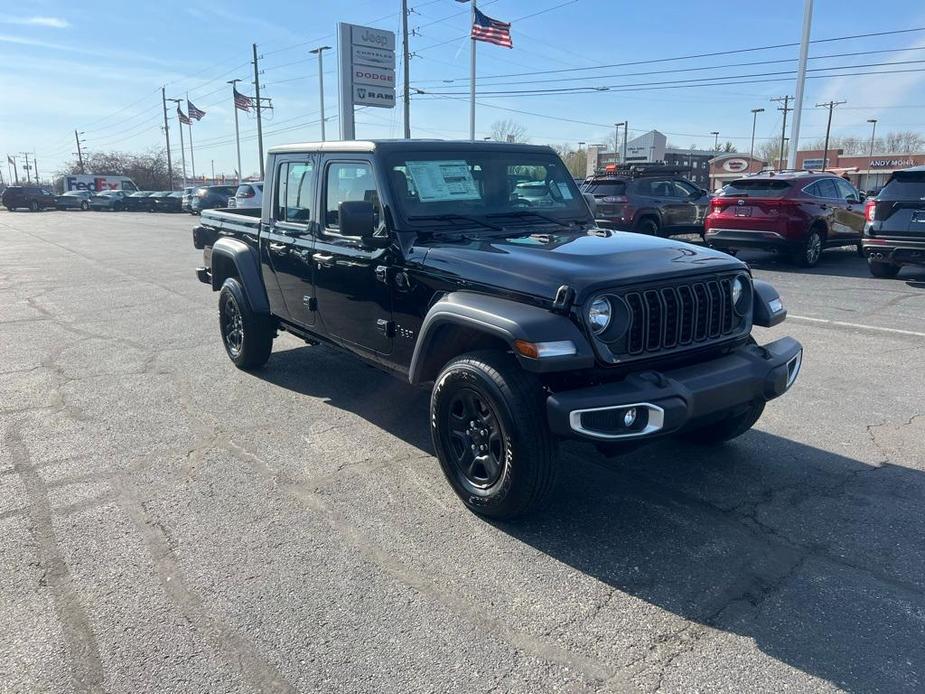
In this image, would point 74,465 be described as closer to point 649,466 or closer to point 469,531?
point 469,531

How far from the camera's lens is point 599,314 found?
3.19m

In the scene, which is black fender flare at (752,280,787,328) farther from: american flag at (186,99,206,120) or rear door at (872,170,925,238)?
american flag at (186,99,206,120)

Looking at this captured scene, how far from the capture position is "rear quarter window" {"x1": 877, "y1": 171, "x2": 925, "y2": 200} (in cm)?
1012

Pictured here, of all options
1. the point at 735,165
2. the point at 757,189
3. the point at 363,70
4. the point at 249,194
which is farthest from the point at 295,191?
the point at 735,165

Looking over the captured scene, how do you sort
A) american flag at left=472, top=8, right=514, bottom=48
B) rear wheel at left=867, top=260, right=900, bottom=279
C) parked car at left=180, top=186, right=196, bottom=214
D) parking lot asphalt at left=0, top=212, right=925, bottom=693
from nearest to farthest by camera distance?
1. parking lot asphalt at left=0, top=212, right=925, bottom=693
2. rear wheel at left=867, top=260, right=900, bottom=279
3. american flag at left=472, top=8, right=514, bottom=48
4. parked car at left=180, top=186, right=196, bottom=214

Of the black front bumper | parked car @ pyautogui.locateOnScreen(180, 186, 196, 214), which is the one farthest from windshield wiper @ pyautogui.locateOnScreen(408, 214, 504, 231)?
parked car @ pyautogui.locateOnScreen(180, 186, 196, 214)

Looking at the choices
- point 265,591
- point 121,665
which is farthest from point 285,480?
point 121,665

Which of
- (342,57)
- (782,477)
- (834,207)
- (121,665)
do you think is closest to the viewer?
(121,665)

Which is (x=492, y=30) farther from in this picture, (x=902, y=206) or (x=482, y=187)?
(x=482, y=187)

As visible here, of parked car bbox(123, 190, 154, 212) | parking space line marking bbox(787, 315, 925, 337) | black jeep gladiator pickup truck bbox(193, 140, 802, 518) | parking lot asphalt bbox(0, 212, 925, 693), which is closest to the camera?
parking lot asphalt bbox(0, 212, 925, 693)

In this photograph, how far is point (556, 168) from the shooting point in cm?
504

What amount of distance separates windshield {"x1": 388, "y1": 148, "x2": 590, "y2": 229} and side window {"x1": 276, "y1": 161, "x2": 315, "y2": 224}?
1.05 m

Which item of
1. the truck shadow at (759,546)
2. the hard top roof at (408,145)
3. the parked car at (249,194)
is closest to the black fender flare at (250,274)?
the hard top roof at (408,145)

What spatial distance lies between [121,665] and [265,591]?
61 centimetres
